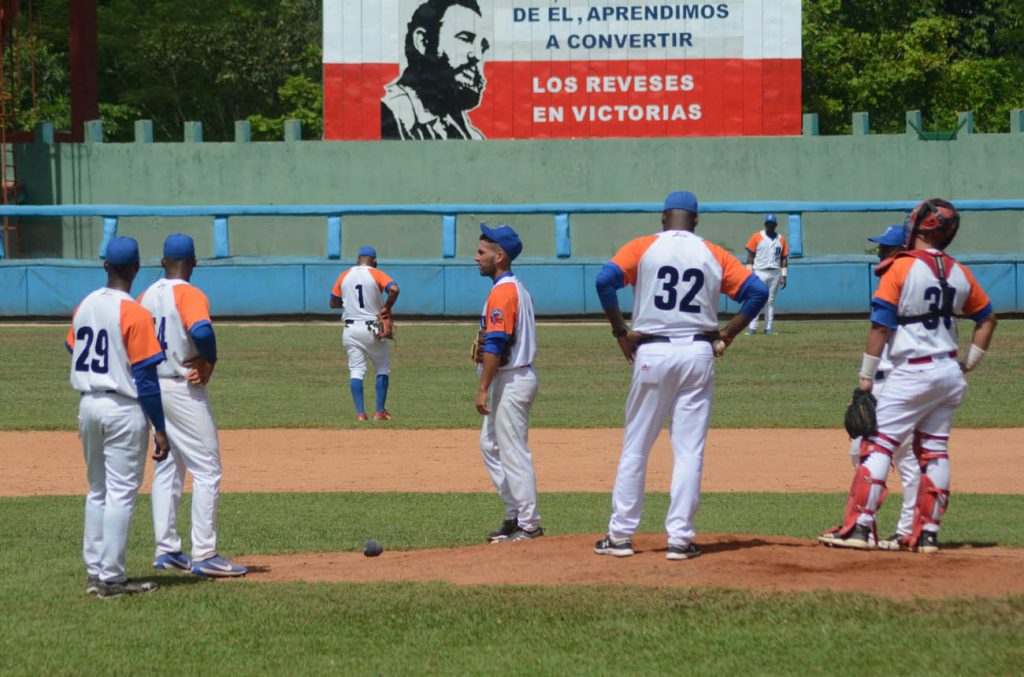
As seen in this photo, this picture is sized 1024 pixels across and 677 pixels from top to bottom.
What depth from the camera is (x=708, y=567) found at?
25.7ft

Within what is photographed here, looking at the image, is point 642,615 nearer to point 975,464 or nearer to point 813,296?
point 975,464

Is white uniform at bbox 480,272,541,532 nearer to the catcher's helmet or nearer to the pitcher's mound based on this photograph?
the pitcher's mound

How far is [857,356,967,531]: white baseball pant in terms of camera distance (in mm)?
8070

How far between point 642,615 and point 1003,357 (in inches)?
649

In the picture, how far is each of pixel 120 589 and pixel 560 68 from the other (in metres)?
26.5

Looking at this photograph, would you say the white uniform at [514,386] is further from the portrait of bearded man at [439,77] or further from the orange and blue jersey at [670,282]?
the portrait of bearded man at [439,77]

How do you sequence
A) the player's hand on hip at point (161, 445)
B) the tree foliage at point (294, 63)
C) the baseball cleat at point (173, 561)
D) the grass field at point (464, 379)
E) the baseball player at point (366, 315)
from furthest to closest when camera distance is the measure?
the tree foliage at point (294, 63) → the grass field at point (464, 379) → the baseball player at point (366, 315) → the baseball cleat at point (173, 561) → the player's hand on hip at point (161, 445)

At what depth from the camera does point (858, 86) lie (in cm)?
4172

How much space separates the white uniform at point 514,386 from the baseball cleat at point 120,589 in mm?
2373

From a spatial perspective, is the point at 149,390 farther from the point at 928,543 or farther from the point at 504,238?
the point at 928,543

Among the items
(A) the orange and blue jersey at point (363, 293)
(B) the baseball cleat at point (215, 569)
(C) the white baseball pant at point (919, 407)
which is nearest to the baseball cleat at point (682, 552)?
(C) the white baseball pant at point (919, 407)

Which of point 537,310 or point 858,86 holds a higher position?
point 858,86

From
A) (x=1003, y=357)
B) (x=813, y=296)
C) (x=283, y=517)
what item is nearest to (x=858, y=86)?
(x=813, y=296)

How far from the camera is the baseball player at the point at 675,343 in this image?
313 inches
